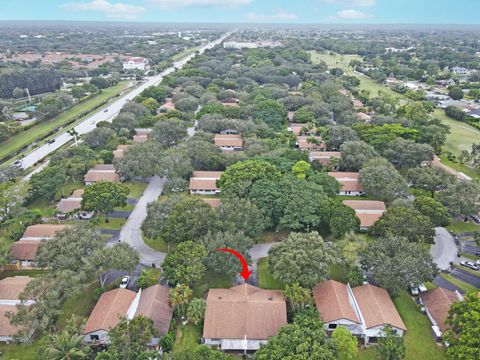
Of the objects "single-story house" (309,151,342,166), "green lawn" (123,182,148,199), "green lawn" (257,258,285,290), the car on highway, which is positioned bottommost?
"green lawn" (123,182,148,199)

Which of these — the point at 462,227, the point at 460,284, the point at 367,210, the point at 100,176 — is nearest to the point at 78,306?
the point at 100,176

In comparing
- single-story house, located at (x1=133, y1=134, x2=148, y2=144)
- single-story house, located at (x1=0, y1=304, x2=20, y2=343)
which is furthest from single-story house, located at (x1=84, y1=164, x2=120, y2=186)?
single-story house, located at (x1=0, y1=304, x2=20, y2=343)

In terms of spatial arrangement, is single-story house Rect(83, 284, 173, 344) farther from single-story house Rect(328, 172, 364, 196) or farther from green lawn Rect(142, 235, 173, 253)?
→ single-story house Rect(328, 172, 364, 196)

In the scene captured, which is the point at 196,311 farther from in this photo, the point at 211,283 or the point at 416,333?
the point at 416,333

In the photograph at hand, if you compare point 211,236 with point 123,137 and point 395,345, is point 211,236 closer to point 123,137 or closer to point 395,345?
point 395,345

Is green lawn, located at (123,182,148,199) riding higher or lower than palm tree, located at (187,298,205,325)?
lower

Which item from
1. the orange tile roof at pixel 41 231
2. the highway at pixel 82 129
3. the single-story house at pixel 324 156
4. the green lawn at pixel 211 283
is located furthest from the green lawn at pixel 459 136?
the highway at pixel 82 129

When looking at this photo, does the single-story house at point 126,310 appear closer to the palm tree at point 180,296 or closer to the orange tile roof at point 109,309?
the orange tile roof at point 109,309
